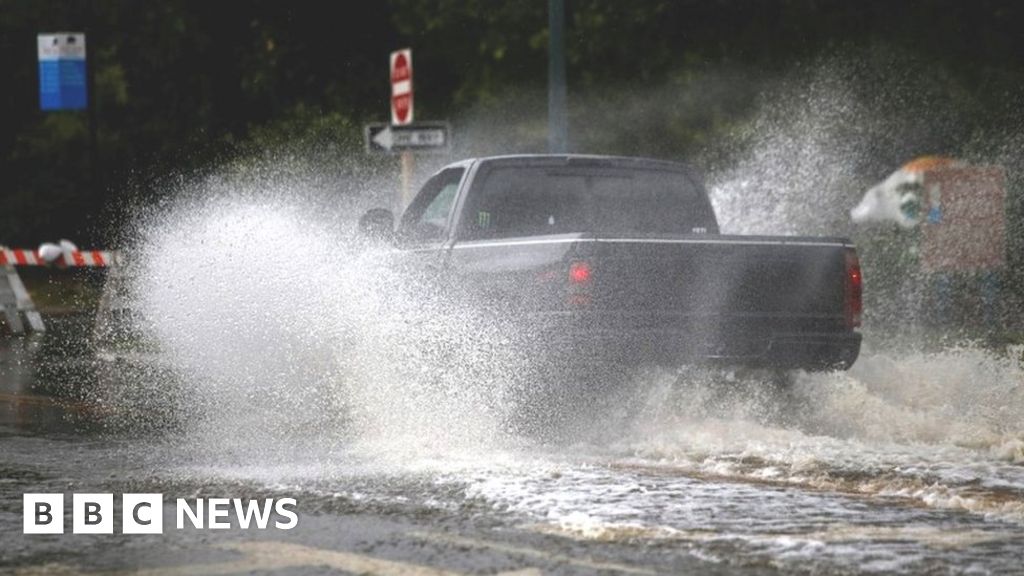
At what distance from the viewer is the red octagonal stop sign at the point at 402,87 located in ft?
64.8

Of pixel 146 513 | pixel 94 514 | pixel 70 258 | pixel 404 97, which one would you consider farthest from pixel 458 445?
pixel 70 258

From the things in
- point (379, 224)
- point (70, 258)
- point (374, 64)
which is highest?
point (374, 64)

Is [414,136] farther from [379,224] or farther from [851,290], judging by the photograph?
[851,290]

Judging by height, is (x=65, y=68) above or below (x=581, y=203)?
above

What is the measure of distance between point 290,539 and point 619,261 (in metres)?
3.62

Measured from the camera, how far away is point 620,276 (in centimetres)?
1024

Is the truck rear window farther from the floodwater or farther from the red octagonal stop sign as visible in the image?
the red octagonal stop sign

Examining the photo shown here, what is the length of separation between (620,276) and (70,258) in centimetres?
1330

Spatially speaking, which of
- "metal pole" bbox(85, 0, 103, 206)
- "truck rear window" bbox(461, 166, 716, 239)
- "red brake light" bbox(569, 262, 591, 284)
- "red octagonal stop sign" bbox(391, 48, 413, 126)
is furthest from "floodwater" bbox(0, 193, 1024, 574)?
"metal pole" bbox(85, 0, 103, 206)

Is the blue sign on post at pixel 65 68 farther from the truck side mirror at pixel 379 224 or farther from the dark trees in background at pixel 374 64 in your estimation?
the truck side mirror at pixel 379 224

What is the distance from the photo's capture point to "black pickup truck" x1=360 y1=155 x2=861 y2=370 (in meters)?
10.2

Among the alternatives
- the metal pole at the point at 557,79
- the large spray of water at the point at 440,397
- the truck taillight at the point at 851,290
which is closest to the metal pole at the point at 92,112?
the metal pole at the point at 557,79

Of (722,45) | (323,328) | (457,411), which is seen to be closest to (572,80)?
(722,45)

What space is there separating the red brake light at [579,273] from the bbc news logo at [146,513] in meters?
2.62
